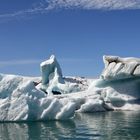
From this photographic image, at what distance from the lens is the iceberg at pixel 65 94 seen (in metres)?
30.7

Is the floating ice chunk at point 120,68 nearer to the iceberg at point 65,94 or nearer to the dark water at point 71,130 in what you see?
the iceberg at point 65,94

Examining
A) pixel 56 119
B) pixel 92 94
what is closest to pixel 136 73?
pixel 92 94

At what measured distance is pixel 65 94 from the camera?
1946 inches

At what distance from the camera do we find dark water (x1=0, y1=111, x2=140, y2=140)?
2378 cm

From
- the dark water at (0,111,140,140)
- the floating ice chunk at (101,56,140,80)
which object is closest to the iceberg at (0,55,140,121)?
the floating ice chunk at (101,56,140,80)

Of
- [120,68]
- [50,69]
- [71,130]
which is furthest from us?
[50,69]

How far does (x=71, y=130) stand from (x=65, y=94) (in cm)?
2261

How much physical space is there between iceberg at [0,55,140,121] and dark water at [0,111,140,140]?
87cm

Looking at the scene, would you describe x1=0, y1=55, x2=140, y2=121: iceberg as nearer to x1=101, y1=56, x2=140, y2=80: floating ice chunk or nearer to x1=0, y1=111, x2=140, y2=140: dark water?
x1=101, y1=56, x2=140, y2=80: floating ice chunk

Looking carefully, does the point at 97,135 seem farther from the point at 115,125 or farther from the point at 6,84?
the point at 6,84

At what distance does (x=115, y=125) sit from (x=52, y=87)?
29.4 meters

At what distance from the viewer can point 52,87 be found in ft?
Answer: 192

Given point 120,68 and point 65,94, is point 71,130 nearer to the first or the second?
point 120,68

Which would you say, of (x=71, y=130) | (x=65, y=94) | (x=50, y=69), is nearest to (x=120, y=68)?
(x=65, y=94)
